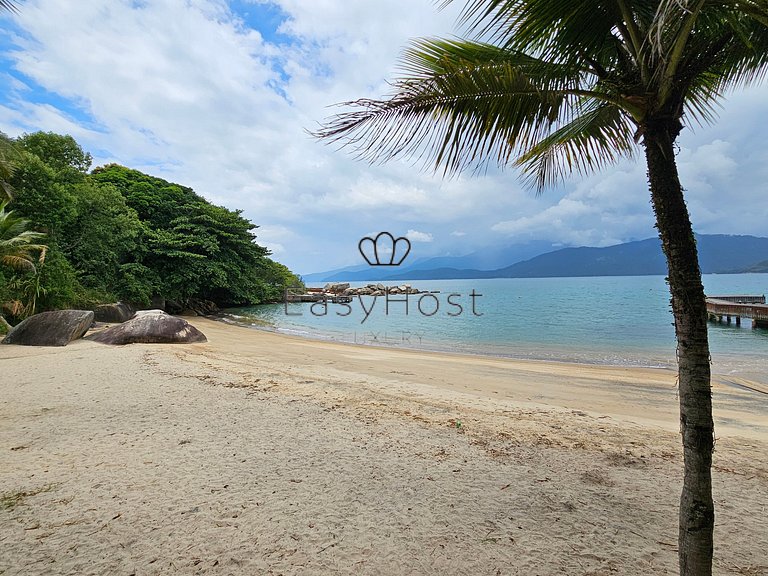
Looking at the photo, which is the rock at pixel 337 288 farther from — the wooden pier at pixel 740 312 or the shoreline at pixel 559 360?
the wooden pier at pixel 740 312

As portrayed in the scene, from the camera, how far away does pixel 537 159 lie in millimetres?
3467

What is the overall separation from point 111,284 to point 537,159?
987 inches

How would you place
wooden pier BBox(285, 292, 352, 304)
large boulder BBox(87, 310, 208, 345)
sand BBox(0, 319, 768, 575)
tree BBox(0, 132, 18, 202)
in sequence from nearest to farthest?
sand BBox(0, 319, 768, 575) → large boulder BBox(87, 310, 208, 345) → tree BBox(0, 132, 18, 202) → wooden pier BBox(285, 292, 352, 304)

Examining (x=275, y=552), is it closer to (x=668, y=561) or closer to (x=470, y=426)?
(x=668, y=561)

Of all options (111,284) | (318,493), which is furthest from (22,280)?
(318,493)

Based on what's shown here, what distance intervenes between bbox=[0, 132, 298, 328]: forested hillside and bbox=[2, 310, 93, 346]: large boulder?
10.0ft

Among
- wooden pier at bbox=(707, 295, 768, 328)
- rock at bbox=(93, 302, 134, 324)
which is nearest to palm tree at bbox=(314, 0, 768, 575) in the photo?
rock at bbox=(93, 302, 134, 324)

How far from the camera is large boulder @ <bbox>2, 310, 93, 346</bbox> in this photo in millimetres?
10602

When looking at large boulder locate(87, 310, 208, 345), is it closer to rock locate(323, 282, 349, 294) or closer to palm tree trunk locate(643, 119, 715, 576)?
palm tree trunk locate(643, 119, 715, 576)

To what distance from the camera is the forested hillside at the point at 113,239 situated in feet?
49.7

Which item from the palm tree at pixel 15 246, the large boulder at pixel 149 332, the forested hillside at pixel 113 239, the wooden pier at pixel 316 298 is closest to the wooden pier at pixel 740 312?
the large boulder at pixel 149 332

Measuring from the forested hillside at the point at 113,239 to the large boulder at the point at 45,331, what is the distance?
305cm

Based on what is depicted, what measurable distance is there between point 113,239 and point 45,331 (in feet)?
37.8

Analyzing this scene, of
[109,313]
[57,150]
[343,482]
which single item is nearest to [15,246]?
[109,313]
